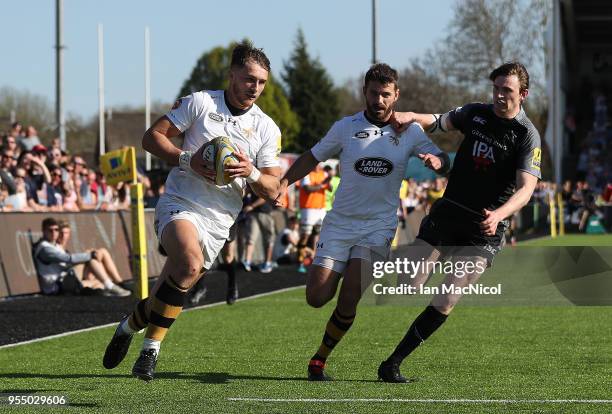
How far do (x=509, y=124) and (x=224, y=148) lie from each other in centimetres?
198

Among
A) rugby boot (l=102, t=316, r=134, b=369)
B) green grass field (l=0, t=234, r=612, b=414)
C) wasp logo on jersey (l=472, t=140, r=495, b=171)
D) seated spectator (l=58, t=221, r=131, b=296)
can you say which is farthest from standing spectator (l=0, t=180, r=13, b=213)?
wasp logo on jersey (l=472, t=140, r=495, b=171)

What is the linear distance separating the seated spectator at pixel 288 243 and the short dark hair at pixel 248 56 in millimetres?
17461

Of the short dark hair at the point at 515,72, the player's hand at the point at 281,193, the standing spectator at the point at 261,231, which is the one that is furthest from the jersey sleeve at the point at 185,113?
the standing spectator at the point at 261,231

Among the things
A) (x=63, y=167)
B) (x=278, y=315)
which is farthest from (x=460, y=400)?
(x=63, y=167)

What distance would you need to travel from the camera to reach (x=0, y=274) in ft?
56.3

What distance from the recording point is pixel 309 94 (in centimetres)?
9581

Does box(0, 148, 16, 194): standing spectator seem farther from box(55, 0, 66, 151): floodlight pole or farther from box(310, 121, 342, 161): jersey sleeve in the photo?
box(310, 121, 342, 161): jersey sleeve

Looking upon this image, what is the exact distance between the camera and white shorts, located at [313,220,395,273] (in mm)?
9273

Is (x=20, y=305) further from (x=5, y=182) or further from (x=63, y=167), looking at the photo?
(x=63, y=167)

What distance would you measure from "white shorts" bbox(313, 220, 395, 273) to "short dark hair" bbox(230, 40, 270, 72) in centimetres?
128

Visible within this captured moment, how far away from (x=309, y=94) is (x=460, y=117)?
3421 inches

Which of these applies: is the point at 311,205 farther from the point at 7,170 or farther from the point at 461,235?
the point at 461,235

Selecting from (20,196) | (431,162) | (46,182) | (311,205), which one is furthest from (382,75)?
(311,205)

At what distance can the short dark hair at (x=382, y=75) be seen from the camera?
9.11 meters
